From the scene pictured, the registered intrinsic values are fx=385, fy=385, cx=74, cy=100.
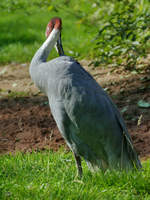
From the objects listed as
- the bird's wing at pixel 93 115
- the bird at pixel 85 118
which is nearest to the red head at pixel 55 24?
the bird at pixel 85 118

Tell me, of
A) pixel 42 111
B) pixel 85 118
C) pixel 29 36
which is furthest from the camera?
pixel 29 36

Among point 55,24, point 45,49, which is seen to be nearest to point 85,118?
point 45,49

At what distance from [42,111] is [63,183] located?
2637mm

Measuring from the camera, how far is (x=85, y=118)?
3469 mm

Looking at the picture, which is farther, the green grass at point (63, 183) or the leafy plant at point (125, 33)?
the leafy plant at point (125, 33)

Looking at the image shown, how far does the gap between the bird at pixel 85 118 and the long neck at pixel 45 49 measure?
22cm

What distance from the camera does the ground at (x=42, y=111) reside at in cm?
477

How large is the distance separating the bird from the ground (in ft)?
1.45

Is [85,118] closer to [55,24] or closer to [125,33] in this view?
[55,24]

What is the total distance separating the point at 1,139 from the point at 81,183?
75.8 inches

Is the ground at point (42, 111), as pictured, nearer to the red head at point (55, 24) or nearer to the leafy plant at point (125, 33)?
the leafy plant at point (125, 33)

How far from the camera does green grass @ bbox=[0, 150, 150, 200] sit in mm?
3018

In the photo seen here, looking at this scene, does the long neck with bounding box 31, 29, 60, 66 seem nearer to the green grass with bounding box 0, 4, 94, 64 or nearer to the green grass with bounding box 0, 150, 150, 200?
the green grass with bounding box 0, 150, 150, 200

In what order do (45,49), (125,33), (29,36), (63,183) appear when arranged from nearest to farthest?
(63,183) < (45,49) < (125,33) < (29,36)
